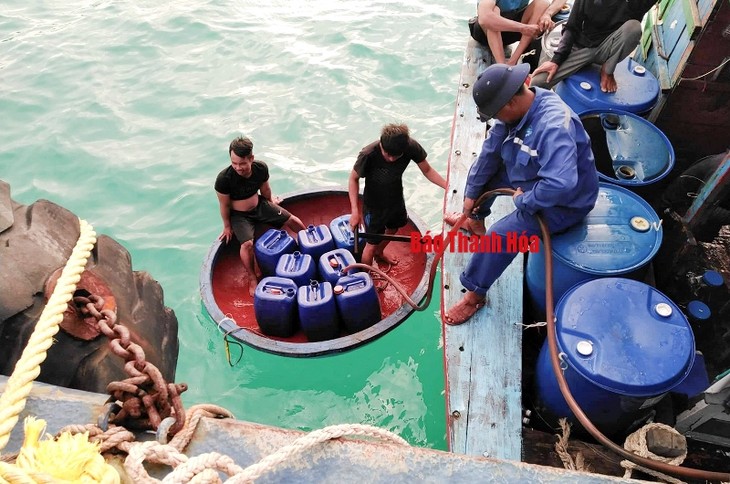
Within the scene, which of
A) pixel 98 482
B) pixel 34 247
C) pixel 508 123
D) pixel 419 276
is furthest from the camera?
pixel 419 276

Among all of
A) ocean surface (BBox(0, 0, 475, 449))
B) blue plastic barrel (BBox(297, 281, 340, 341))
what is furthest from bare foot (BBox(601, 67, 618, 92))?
blue plastic barrel (BBox(297, 281, 340, 341))

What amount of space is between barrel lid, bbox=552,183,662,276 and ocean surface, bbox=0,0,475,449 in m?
2.10

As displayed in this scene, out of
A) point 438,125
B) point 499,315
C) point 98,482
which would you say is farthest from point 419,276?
point 98,482

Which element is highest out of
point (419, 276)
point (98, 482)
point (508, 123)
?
point (98, 482)

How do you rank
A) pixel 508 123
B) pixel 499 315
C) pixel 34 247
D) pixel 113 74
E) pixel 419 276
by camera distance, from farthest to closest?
pixel 113 74 < pixel 419 276 < pixel 499 315 < pixel 508 123 < pixel 34 247

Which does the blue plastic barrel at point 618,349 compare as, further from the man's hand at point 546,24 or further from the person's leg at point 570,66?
the man's hand at point 546,24

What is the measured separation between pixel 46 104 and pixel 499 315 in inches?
321

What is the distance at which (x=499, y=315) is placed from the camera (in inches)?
140

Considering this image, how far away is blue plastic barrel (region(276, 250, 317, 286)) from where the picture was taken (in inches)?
183

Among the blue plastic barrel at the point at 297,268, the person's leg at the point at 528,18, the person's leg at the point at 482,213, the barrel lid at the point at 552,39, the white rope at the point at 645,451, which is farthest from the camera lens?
the person's leg at the point at 528,18

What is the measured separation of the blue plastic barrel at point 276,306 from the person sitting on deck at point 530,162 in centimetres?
155

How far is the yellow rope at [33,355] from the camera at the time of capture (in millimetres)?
953

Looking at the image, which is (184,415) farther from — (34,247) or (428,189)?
(428,189)

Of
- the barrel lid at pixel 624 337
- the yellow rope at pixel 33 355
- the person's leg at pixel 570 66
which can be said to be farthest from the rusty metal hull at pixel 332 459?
the person's leg at pixel 570 66
